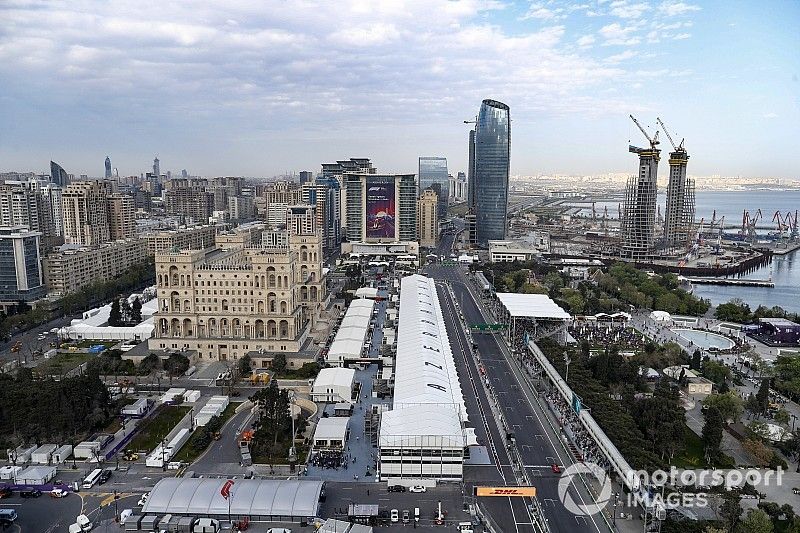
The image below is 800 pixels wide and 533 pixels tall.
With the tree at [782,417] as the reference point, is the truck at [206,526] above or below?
below

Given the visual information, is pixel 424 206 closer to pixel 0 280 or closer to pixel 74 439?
pixel 0 280

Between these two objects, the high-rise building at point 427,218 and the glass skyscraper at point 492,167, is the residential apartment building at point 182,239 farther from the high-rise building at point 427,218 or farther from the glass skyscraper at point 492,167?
the glass skyscraper at point 492,167

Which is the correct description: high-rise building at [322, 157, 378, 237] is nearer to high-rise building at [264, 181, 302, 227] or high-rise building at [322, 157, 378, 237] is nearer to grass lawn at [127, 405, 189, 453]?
high-rise building at [264, 181, 302, 227]

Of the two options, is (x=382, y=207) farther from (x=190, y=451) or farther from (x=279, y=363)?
(x=190, y=451)

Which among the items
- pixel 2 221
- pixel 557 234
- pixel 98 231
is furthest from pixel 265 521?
pixel 557 234

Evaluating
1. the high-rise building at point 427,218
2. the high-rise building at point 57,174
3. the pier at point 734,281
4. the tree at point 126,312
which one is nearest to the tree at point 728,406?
the tree at point 126,312

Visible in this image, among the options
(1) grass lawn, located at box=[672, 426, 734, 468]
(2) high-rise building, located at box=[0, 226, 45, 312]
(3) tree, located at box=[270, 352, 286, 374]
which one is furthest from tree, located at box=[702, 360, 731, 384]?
(2) high-rise building, located at box=[0, 226, 45, 312]
